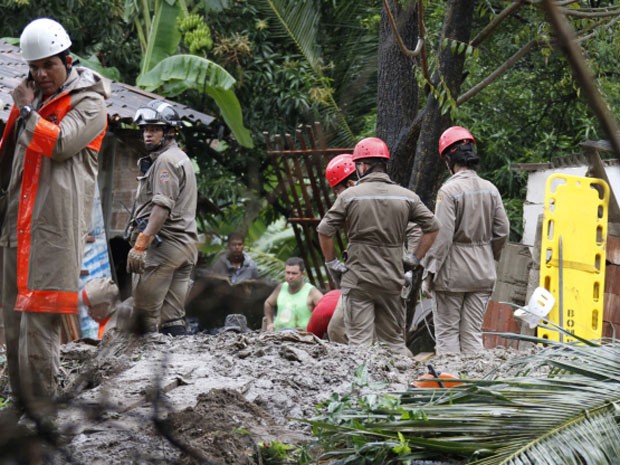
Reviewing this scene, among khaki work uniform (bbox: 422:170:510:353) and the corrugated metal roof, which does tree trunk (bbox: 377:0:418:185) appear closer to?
khaki work uniform (bbox: 422:170:510:353)

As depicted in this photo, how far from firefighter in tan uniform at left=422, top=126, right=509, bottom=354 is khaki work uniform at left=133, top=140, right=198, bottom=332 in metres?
1.78

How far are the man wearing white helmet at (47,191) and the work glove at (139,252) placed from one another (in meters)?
2.17

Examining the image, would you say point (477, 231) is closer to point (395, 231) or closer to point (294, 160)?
point (395, 231)

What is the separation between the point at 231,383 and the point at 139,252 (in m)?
2.08

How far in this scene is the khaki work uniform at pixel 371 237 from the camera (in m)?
7.52

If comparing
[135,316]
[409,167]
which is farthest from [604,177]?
[135,316]

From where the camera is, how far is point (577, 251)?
28.6ft

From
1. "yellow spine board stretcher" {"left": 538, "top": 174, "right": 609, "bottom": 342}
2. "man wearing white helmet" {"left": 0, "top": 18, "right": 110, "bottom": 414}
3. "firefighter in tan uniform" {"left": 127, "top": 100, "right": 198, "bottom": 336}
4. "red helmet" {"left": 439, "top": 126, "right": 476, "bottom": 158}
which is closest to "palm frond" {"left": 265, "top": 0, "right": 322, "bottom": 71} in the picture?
"red helmet" {"left": 439, "top": 126, "right": 476, "bottom": 158}

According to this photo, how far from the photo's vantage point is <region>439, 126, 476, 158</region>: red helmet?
25.9 feet

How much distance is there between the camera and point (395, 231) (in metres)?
7.58

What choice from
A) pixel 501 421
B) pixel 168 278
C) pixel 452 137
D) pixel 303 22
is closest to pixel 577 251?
pixel 452 137

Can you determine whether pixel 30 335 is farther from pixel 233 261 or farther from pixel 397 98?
pixel 397 98

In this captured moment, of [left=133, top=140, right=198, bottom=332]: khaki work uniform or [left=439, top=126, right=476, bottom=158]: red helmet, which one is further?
[left=439, top=126, right=476, bottom=158]: red helmet

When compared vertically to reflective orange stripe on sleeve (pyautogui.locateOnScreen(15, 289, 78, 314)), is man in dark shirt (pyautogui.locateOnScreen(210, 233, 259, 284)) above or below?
above
